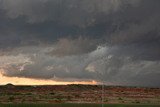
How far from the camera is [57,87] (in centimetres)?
19325

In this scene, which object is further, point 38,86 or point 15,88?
point 38,86

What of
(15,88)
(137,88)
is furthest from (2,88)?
(137,88)

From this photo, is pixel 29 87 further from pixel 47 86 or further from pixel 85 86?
pixel 85 86

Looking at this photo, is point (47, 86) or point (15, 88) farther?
point (47, 86)

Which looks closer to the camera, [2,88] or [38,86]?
[2,88]

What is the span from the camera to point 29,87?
188000 mm

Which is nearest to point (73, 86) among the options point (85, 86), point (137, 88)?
point (85, 86)

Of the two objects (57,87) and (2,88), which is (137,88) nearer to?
(57,87)

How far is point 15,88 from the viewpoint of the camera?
183875 mm

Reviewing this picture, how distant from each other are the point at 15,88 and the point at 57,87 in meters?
21.1

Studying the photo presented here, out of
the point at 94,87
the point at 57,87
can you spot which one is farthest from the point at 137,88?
the point at 57,87

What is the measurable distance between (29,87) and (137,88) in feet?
172

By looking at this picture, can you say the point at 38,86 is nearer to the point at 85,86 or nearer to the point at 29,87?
the point at 29,87

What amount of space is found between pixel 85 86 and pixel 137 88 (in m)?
26.2
